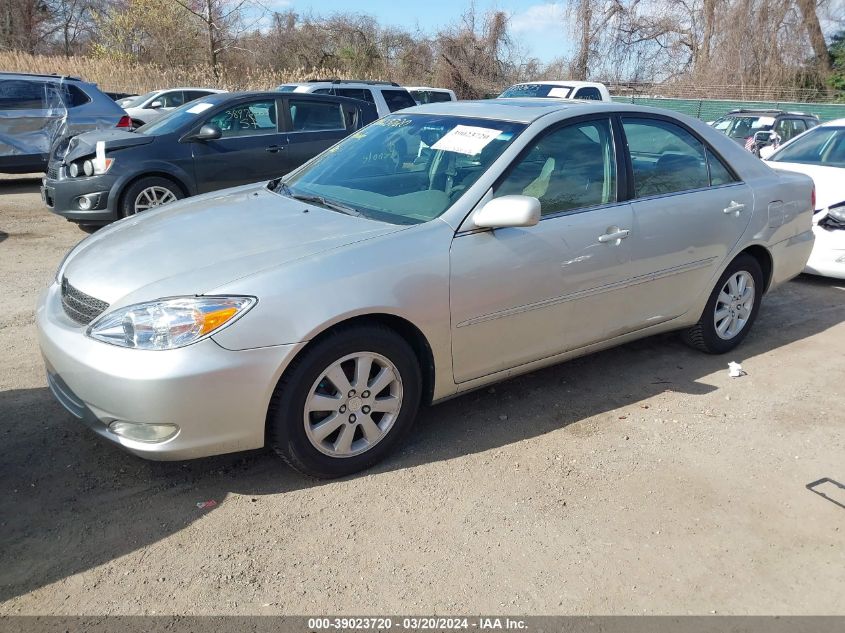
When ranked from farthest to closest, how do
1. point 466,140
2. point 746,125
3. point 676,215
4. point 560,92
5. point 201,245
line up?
point 746,125, point 560,92, point 676,215, point 466,140, point 201,245

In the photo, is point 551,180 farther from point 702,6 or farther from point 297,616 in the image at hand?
point 702,6

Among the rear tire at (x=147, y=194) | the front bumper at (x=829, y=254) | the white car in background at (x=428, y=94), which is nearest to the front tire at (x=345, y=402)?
the front bumper at (x=829, y=254)

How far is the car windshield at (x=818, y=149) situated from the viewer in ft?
24.7

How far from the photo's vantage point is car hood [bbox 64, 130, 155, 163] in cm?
759

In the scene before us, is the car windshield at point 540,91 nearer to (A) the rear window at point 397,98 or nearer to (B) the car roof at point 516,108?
(A) the rear window at point 397,98

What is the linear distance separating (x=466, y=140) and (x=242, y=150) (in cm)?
506

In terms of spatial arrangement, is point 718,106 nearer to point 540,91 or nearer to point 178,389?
point 540,91

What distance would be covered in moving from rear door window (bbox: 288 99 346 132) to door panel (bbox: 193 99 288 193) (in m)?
0.27

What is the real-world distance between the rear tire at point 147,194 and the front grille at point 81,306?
4.63 m

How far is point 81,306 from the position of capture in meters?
3.07

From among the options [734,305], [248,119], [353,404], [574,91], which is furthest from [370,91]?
[353,404]

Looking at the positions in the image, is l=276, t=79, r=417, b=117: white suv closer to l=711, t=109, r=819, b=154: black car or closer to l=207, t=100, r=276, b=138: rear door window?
l=207, t=100, r=276, b=138: rear door window

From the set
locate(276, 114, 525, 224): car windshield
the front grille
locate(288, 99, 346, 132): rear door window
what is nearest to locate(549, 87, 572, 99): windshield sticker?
locate(288, 99, 346, 132): rear door window

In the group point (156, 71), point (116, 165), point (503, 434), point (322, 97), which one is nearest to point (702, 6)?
point (156, 71)
